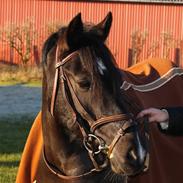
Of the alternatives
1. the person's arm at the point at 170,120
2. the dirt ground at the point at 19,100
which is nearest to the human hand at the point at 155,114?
the person's arm at the point at 170,120

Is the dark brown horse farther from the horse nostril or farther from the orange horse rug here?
the orange horse rug

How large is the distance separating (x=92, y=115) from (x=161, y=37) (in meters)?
21.8

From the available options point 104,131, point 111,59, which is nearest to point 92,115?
point 104,131

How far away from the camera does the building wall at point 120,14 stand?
80.8 ft

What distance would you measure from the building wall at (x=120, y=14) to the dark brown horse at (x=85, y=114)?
70.0 ft

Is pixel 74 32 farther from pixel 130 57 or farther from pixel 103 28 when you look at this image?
pixel 130 57

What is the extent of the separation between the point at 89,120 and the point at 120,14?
22421 mm

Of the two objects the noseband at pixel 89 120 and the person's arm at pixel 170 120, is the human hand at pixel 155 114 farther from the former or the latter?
the noseband at pixel 89 120

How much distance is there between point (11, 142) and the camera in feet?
28.4

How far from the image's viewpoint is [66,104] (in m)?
3.06

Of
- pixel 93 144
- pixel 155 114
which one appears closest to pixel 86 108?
pixel 93 144

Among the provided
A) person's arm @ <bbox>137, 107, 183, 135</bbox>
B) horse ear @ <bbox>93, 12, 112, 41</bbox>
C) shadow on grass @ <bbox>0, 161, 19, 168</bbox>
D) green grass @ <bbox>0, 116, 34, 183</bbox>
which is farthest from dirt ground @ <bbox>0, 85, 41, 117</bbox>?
horse ear @ <bbox>93, 12, 112, 41</bbox>

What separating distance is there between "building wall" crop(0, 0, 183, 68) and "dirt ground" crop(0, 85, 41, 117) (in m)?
8.75

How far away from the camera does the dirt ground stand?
39.4 feet
